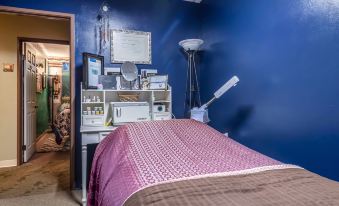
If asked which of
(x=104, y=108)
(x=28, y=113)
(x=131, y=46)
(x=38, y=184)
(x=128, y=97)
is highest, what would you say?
(x=131, y=46)

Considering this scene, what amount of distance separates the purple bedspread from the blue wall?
→ 1.31 metres

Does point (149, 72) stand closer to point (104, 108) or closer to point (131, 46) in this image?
point (131, 46)

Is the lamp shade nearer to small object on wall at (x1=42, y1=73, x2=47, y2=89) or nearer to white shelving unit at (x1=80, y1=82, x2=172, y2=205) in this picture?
white shelving unit at (x1=80, y1=82, x2=172, y2=205)

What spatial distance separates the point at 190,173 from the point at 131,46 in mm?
2189

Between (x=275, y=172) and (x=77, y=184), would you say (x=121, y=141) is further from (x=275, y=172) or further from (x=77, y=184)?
(x=77, y=184)

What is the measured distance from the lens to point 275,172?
123cm

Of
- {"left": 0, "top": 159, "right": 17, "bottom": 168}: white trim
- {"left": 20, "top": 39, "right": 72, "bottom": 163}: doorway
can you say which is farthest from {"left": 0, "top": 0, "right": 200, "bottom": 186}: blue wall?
{"left": 0, "top": 159, "right": 17, "bottom": 168}: white trim

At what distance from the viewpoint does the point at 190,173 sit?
1190 millimetres

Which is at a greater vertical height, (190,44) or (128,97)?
(190,44)

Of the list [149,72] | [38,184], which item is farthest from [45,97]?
[149,72]

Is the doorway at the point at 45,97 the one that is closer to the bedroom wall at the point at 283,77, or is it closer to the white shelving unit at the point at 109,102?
the white shelving unit at the point at 109,102

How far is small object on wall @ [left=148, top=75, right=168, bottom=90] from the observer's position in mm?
2861

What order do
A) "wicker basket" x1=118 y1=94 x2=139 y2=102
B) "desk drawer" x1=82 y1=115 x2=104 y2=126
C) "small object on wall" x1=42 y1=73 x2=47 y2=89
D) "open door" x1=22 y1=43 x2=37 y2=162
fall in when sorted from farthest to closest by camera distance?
Result: "small object on wall" x1=42 y1=73 x2=47 y2=89 < "open door" x1=22 y1=43 x2=37 y2=162 < "wicker basket" x1=118 y1=94 x2=139 y2=102 < "desk drawer" x1=82 y1=115 x2=104 y2=126

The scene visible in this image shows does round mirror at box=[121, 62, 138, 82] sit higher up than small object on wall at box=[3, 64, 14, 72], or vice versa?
small object on wall at box=[3, 64, 14, 72]
